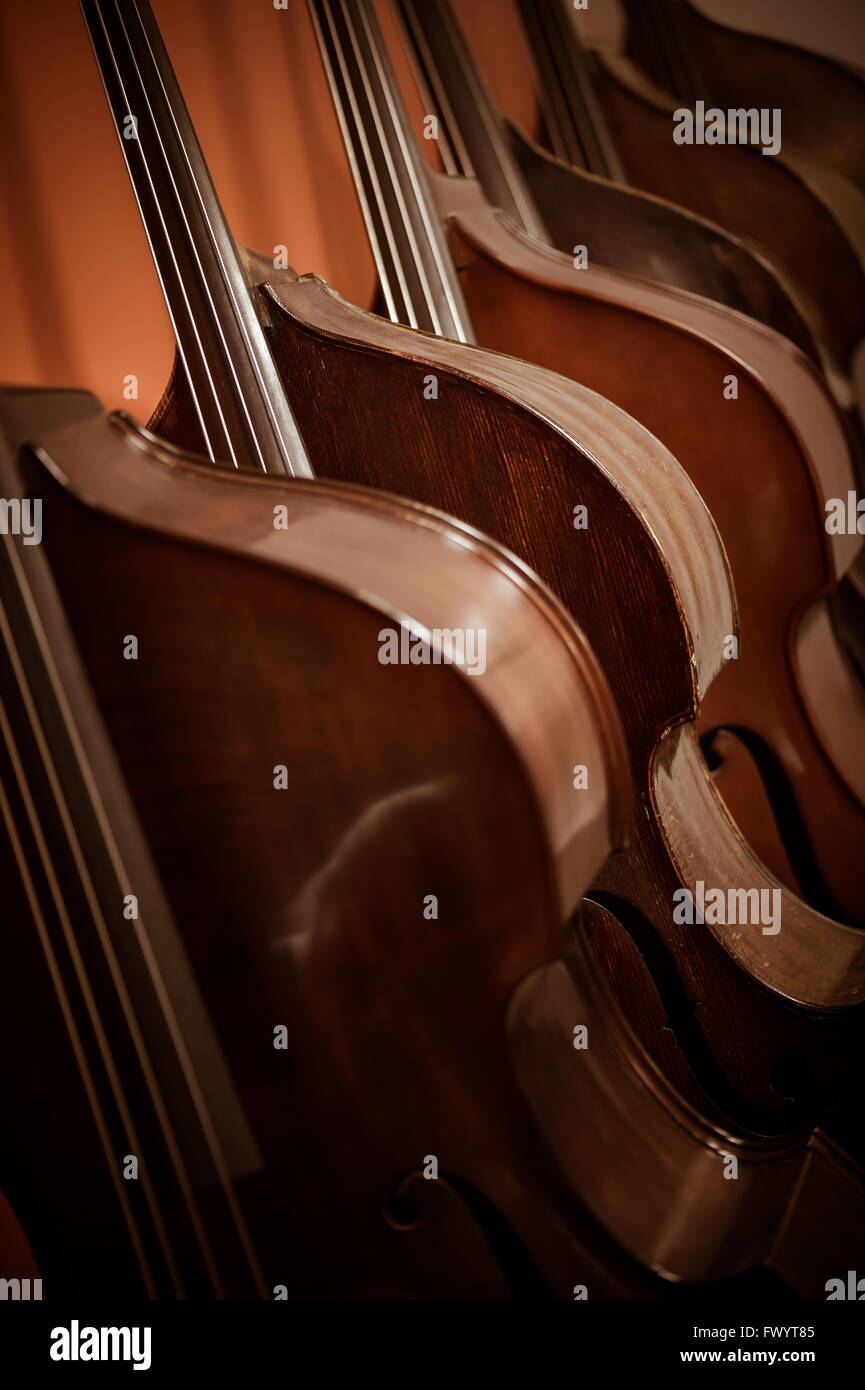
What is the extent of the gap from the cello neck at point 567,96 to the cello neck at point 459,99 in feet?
1.09

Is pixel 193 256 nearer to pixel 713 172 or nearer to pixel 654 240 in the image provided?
pixel 654 240

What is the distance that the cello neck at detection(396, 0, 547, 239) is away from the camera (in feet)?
4.46

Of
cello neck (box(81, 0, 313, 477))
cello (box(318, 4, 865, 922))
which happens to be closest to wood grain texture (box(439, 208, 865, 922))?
cello (box(318, 4, 865, 922))

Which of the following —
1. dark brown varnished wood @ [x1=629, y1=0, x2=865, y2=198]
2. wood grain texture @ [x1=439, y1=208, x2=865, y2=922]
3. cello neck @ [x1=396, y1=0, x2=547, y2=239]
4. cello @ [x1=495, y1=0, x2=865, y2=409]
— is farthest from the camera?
dark brown varnished wood @ [x1=629, y1=0, x2=865, y2=198]

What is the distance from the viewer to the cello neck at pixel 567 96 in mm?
1647

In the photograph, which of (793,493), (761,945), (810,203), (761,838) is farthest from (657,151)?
(761,945)

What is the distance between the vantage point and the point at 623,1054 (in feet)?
2.00

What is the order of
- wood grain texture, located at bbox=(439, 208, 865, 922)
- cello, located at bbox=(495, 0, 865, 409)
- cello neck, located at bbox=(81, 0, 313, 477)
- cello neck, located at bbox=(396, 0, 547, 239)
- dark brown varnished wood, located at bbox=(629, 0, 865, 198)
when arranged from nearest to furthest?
cello neck, located at bbox=(81, 0, 313, 477)
wood grain texture, located at bbox=(439, 208, 865, 922)
cello neck, located at bbox=(396, 0, 547, 239)
cello, located at bbox=(495, 0, 865, 409)
dark brown varnished wood, located at bbox=(629, 0, 865, 198)

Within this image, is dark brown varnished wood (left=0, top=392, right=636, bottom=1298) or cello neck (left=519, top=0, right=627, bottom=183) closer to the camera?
dark brown varnished wood (left=0, top=392, right=636, bottom=1298)

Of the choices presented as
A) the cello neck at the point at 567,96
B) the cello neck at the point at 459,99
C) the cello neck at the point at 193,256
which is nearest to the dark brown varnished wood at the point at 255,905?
the cello neck at the point at 193,256

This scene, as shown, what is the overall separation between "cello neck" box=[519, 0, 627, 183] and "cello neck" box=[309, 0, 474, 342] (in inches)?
24.4

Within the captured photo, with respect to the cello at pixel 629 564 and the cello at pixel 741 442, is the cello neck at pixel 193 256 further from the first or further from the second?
the cello at pixel 741 442

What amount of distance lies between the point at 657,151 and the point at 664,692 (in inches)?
51.9

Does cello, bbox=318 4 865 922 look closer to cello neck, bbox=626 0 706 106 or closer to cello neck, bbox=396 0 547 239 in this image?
cello neck, bbox=396 0 547 239
